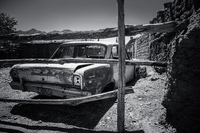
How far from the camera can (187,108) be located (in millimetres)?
1480

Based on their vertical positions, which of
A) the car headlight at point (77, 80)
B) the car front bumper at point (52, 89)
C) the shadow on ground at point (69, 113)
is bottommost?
the shadow on ground at point (69, 113)

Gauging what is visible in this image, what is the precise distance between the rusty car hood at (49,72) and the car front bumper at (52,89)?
97 millimetres

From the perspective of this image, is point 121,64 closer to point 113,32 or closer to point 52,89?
point 113,32

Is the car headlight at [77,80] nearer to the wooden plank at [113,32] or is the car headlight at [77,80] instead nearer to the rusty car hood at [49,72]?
the rusty car hood at [49,72]

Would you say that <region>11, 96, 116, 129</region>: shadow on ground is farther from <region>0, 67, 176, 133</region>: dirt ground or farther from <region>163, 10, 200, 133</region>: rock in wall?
<region>163, 10, 200, 133</region>: rock in wall

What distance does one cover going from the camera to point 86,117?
7.34ft

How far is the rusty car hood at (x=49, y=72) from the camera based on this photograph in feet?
6.51

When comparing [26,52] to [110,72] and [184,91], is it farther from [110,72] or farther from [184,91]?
[184,91]

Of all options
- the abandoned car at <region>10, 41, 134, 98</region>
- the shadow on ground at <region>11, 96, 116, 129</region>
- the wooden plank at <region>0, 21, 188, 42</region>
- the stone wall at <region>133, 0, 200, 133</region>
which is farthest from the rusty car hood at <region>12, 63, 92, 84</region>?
the stone wall at <region>133, 0, 200, 133</region>

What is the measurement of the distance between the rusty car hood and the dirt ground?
0.74 metres

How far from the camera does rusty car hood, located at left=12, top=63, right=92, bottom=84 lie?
6.51 feet

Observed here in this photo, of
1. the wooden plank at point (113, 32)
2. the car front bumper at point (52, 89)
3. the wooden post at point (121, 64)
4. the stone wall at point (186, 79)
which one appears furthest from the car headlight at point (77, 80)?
the stone wall at point (186, 79)

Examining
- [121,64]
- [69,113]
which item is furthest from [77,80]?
[69,113]

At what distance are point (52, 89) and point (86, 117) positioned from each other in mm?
861
